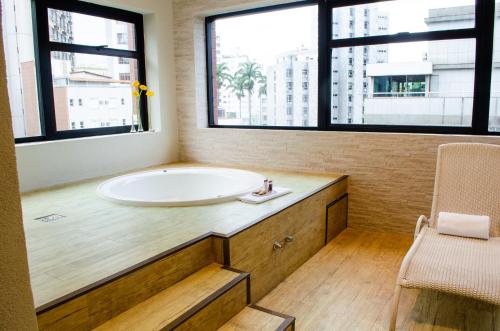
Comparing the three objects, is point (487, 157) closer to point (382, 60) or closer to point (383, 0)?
point (382, 60)

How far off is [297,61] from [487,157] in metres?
2.10

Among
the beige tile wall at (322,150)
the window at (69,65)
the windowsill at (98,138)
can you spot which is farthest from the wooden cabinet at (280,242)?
the window at (69,65)

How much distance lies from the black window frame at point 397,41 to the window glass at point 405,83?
0.05m

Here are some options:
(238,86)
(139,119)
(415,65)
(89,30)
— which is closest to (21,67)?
(89,30)

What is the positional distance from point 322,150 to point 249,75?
4.14 ft

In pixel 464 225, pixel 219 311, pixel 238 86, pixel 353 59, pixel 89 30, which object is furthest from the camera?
pixel 238 86

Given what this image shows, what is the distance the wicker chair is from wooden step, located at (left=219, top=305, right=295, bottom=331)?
57 centimetres

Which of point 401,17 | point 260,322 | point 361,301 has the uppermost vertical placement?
point 401,17

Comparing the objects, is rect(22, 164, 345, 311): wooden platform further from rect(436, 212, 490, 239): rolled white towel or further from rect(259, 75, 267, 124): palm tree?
rect(259, 75, 267, 124): palm tree

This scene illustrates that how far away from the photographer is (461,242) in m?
2.50

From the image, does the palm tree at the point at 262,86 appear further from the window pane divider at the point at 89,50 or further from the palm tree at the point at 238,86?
the window pane divider at the point at 89,50

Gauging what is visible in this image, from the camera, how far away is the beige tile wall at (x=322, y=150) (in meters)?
3.59

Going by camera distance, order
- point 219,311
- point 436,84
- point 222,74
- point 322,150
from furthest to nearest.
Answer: point 222,74 → point 322,150 → point 436,84 → point 219,311

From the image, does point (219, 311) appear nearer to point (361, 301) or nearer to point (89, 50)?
point (361, 301)
